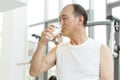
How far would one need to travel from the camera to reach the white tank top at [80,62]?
132 centimetres

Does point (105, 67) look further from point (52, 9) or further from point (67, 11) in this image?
point (52, 9)

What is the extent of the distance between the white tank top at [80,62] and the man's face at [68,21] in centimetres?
11

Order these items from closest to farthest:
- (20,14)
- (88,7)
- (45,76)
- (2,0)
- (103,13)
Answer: (2,0)
(20,14)
(103,13)
(88,7)
(45,76)

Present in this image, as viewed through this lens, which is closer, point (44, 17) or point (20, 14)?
point (20, 14)

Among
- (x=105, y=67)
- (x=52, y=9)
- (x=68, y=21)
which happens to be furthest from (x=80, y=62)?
(x=52, y=9)

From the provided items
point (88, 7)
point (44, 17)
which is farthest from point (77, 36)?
point (44, 17)

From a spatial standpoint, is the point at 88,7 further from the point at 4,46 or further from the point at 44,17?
the point at 4,46

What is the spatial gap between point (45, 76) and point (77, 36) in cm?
333

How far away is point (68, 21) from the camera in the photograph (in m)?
1.39

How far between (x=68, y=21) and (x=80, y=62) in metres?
0.25

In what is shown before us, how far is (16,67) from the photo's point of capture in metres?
2.98

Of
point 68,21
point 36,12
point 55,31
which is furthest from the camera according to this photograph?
point 36,12

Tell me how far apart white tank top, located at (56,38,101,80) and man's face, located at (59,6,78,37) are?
0.11 m

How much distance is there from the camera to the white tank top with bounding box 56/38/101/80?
1.32 m
